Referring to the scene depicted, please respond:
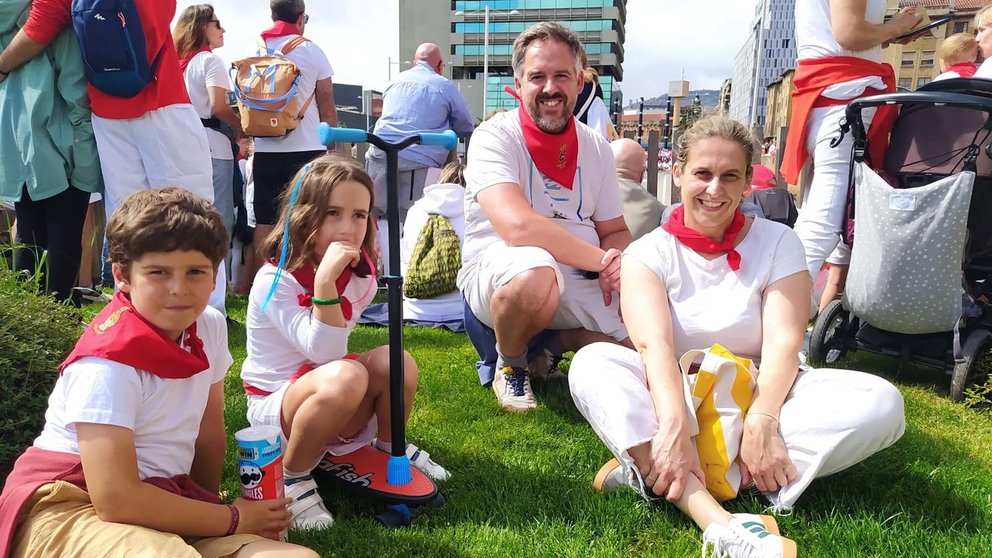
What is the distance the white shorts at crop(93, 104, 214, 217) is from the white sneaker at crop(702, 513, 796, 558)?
2.96m

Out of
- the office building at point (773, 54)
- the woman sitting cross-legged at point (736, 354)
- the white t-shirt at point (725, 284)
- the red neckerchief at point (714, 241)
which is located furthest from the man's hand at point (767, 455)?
the office building at point (773, 54)

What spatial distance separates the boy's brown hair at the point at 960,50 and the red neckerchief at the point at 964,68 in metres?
0.11

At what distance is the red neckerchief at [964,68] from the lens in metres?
5.00

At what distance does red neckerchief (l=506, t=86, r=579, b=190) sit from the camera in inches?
128

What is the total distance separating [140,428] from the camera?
1.71m

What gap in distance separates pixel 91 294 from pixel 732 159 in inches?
164

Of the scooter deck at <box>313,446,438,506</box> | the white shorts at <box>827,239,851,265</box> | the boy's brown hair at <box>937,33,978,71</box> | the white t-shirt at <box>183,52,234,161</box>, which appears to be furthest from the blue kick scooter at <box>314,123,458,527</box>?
the boy's brown hair at <box>937,33,978,71</box>

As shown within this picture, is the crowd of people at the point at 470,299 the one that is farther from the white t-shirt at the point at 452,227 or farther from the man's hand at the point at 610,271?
the white t-shirt at the point at 452,227

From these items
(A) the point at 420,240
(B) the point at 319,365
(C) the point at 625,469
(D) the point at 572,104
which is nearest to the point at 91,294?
(A) the point at 420,240

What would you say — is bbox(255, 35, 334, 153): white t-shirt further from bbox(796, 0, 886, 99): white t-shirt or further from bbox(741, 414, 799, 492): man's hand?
bbox(741, 414, 799, 492): man's hand

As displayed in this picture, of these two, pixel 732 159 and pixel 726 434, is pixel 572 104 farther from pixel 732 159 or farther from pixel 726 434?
pixel 726 434

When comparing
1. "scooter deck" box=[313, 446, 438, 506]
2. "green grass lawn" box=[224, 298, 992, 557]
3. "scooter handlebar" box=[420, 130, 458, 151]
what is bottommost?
"green grass lawn" box=[224, 298, 992, 557]

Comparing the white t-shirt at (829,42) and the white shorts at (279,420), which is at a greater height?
the white t-shirt at (829,42)

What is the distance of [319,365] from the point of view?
2367 millimetres
